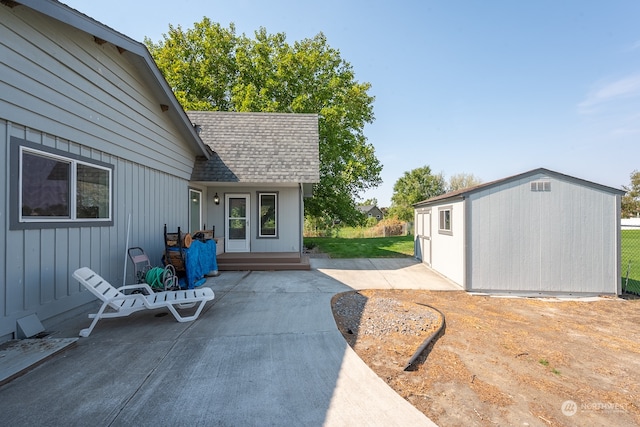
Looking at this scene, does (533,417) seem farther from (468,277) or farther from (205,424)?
(468,277)

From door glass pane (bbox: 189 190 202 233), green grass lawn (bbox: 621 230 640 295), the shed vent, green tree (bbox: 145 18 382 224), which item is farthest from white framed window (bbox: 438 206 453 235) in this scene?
green tree (bbox: 145 18 382 224)

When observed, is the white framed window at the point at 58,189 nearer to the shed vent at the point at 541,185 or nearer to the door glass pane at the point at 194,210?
the door glass pane at the point at 194,210

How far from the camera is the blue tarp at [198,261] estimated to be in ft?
20.7

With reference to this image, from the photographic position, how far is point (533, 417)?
7.91ft

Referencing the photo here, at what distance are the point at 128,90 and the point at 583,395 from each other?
838cm

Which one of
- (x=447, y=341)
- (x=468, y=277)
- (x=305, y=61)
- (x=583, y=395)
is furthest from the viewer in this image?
(x=305, y=61)

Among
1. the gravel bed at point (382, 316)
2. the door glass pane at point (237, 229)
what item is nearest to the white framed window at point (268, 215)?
the door glass pane at point (237, 229)

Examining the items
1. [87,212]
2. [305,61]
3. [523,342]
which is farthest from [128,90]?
[305,61]

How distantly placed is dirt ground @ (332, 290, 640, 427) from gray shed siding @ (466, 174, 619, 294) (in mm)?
815

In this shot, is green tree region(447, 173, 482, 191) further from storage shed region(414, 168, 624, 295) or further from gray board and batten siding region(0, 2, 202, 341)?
gray board and batten siding region(0, 2, 202, 341)

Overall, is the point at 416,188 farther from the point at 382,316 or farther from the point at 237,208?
the point at 382,316

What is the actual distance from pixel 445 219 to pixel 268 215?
5.83 m

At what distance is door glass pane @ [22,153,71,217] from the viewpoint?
11.8 ft

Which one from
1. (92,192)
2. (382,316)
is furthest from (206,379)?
(92,192)
